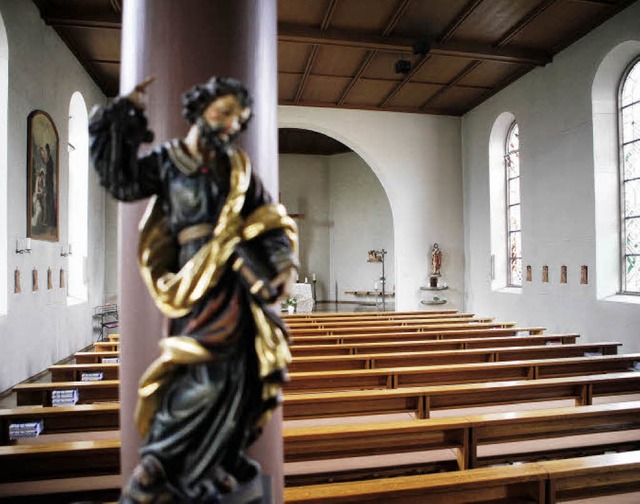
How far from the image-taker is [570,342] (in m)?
5.70

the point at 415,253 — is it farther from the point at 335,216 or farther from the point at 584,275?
the point at 335,216

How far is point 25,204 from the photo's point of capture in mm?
6203

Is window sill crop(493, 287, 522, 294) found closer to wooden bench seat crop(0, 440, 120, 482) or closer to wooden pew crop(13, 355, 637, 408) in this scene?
wooden pew crop(13, 355, 637, 408)

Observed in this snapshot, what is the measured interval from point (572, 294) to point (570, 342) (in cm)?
283

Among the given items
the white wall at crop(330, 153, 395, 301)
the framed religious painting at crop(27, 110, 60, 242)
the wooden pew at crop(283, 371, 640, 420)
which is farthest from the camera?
the white wall at crop(330, 153, 395, 301)

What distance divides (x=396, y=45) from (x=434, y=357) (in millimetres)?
5739

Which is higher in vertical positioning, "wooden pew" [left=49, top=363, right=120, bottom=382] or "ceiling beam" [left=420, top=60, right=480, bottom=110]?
"ceiling beam" [left=420, top=60, right=480, bottom=110]

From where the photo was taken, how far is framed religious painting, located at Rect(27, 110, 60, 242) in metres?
6.36

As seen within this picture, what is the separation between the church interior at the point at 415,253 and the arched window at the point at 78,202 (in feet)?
0.13

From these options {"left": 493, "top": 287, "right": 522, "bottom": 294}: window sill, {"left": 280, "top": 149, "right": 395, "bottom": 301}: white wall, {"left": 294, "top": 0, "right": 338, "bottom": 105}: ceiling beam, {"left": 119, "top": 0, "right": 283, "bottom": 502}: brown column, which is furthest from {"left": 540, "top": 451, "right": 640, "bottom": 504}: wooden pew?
{"left": 280, "top": 149, "right": 395, "bottom": 301}: white wall

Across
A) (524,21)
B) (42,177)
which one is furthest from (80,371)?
(524,21)

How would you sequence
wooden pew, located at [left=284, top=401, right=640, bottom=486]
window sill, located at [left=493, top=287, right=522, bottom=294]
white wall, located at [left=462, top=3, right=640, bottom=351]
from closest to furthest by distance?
wooden pew, located at [left=284, top=401, right=640, bottom=486]
white wall, located at [left=462, top=3, right=640, bottom=351]
window sill, located at [left=493, top=287, right=522, bottom=294]

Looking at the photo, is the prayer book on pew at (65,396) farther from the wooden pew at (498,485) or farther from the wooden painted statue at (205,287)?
the wooden painted statue at (205,287)

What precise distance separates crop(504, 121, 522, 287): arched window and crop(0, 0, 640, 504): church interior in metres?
0.05
